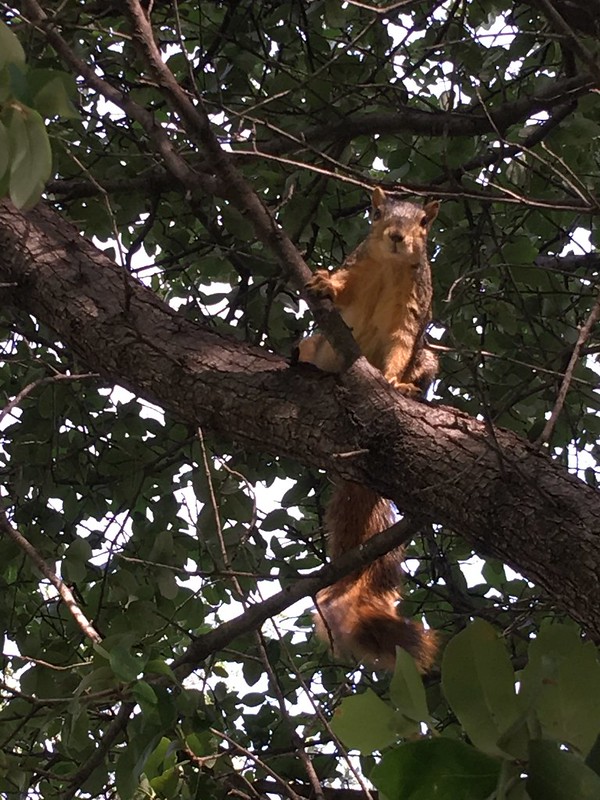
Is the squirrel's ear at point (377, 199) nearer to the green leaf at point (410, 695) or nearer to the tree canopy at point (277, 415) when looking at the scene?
the tree canopy at point (277, 415)

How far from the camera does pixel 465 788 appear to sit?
640mm

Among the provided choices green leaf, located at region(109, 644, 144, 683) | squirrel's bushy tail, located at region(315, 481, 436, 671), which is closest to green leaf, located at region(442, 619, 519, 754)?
green leaf, located at region(109, 644, 144, 683)

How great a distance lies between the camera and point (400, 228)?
289 cm

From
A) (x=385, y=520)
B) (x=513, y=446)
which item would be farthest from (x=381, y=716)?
(x=385, y=520)

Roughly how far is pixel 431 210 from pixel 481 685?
93.6 inches

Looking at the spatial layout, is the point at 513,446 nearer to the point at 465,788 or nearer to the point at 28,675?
the point at 465,788

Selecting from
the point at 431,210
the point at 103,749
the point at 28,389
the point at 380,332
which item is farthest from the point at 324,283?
the point at 103,749

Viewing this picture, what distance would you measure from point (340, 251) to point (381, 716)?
112 inches

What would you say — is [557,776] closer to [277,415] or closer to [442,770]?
[442,770]

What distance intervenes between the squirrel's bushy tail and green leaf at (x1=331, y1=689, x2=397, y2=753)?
127 centimetres

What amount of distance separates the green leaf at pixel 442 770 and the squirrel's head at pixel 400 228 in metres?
2.33

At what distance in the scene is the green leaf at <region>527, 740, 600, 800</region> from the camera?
0.58 metres

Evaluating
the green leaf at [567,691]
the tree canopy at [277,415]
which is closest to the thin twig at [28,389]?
the tree canopy at [277,415]

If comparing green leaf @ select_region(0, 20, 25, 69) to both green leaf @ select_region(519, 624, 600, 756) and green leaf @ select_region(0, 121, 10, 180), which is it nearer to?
green leaf @ select_region(0, 121, 10, 180)
